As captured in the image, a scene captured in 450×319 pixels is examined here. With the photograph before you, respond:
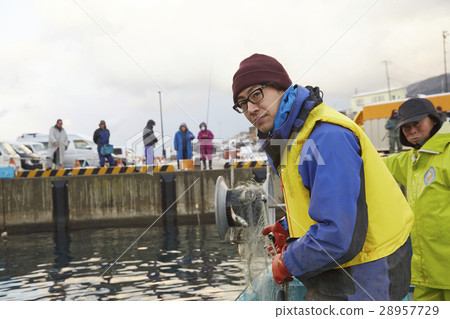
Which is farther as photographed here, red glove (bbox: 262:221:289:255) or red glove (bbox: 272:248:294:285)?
red glove (bbox: 262:221:289:255)

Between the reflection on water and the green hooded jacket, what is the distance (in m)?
3.35

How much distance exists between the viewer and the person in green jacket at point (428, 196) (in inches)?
116

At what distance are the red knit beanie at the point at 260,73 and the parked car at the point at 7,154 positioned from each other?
1849 cm

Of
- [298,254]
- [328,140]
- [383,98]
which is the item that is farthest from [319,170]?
[383,98]

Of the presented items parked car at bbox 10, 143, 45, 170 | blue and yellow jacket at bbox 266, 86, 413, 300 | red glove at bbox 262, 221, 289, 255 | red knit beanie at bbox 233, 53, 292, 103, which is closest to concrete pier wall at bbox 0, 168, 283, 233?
parked car at bbox 10, 143, 45, 170

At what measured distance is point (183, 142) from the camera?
14.9 metres

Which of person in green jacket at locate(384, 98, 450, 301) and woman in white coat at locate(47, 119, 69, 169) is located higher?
woman in white coat at locate(47, 119, 69, 169)

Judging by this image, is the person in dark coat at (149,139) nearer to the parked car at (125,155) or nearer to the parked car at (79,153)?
the parked car at (79,153)

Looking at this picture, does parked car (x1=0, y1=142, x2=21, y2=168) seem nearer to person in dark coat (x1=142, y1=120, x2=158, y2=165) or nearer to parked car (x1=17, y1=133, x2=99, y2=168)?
parked car (x1=17, y1=133, x2=99, y2=168)

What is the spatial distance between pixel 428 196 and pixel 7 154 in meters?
19.2

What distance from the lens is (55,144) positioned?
14555mm

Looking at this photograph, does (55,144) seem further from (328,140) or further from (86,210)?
(328,140)

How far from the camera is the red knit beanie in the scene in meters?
1.87

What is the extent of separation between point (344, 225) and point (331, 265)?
200 mm
